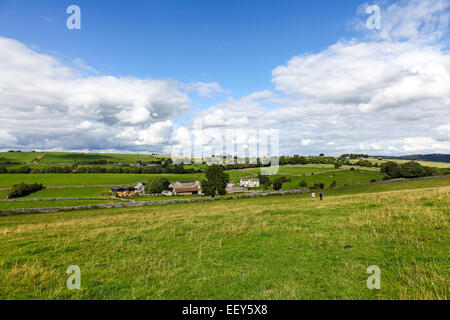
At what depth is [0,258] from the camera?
11.3 m

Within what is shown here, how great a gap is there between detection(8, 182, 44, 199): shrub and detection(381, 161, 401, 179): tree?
6147 inches

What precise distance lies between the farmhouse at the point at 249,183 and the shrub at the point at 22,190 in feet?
324

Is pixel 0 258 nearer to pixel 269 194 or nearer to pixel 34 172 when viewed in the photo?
pixel 269 194

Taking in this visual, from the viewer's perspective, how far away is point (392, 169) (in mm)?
107812

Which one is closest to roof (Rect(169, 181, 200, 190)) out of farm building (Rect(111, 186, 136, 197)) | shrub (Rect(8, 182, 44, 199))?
farm building (Rect(111, 186, 136, 197))

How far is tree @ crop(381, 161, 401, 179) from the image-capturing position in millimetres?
97825

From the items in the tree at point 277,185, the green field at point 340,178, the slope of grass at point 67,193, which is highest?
the green field at point 340,178

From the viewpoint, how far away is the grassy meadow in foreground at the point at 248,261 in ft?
24.3

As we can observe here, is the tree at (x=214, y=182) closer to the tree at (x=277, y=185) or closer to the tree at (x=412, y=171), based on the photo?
the tree at (x=277, y=185)

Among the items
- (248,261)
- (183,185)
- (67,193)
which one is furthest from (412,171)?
(67,193)

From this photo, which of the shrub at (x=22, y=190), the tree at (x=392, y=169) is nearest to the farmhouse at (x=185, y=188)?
the shrub at (x=22, y=190)

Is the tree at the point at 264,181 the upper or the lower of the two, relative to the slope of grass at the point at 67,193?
upper
